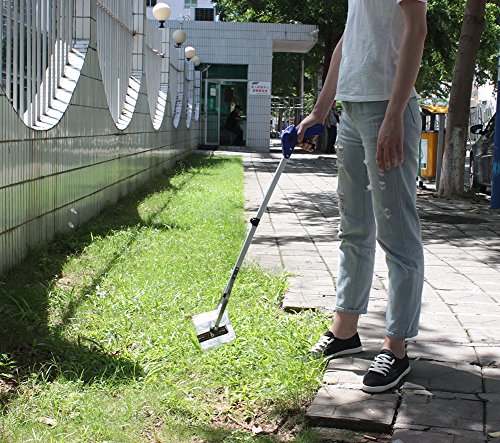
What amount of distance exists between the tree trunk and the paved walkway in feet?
9.61

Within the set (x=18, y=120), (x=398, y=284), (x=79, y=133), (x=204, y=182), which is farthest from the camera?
(x=204, y=182)

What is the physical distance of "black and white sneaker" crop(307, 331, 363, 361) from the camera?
4293 millimetres

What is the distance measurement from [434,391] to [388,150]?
1.05 m

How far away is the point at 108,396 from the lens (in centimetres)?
372

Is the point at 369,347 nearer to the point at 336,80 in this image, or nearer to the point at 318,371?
the point at 318,371

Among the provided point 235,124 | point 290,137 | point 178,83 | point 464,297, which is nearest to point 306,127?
point 290,137

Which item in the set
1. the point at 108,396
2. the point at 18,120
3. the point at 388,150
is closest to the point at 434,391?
the point at 388,150

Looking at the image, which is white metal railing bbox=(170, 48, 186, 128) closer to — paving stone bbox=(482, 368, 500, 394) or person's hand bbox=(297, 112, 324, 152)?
person's hand bbox=(297, 112, 324, 152)

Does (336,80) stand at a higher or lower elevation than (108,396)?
higher

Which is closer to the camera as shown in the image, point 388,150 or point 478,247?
point 388,150

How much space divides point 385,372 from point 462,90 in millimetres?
10659

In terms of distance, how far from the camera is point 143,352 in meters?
4.33

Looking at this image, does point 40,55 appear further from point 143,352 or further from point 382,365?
point 382,365

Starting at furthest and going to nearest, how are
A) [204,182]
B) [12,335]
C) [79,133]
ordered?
[204,182] → [79,133] → [12,335]
